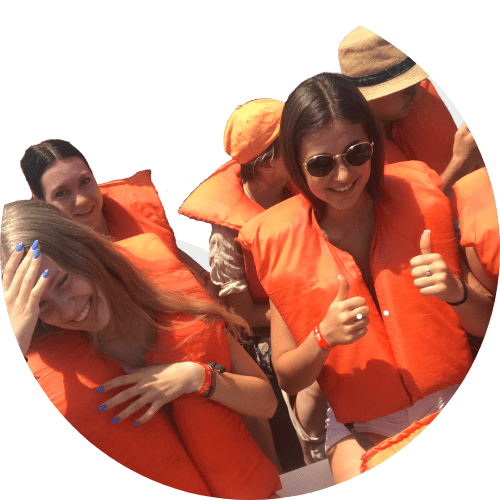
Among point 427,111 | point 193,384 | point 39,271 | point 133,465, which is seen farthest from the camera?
point 427,111

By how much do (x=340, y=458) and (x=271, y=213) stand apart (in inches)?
43.8

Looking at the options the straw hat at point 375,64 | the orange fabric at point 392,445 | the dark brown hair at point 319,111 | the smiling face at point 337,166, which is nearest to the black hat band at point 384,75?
the straw hat at point 375,64

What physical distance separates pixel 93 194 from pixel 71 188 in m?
0.11

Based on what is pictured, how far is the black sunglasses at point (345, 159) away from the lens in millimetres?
2014

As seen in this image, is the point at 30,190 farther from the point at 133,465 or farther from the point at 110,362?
the point at 133,465

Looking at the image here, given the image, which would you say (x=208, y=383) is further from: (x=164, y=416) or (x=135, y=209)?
(x=135, y=209)

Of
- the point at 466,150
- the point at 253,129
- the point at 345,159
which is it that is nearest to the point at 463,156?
the point at 466,150

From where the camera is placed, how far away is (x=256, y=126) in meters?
2.34

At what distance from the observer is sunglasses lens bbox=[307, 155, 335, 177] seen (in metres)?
2.02

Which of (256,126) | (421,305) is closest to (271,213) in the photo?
(256,126)

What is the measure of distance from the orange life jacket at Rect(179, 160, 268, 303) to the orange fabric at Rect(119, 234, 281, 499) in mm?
222

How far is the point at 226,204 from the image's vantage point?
2465mm

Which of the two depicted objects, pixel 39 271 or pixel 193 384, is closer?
pixel 39 271

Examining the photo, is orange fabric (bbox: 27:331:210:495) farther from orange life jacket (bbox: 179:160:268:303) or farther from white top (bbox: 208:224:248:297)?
orange life jacket (bbox: 179:160:268:303)
